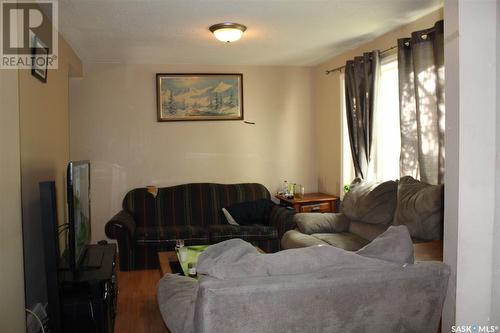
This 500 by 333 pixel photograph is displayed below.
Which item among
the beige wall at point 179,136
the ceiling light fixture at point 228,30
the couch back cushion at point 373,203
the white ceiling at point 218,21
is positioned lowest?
the couch back cushion at point 373,203

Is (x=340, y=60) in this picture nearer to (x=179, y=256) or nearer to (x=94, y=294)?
(x=179, y=256)

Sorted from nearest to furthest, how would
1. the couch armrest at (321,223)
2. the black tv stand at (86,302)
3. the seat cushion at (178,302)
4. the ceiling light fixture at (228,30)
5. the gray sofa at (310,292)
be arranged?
1. the gray sofa at (310,292)
2. the seat cushion at (178,302)
3. the black tv stand at (86,302)
4. the ceiling light fixture at (228,30)
5. the couch armrest at (321,223)

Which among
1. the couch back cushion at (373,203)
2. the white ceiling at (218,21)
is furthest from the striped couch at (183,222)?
the white ceiling at (218,21)

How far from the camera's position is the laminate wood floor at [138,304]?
3402 mm

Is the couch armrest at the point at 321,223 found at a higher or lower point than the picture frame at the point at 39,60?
lower

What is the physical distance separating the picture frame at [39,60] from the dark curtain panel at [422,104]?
9.84ft

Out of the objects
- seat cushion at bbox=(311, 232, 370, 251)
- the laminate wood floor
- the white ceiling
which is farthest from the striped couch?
the white ceiling

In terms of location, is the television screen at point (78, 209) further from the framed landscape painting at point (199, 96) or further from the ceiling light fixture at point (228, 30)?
the framed landscape painting at point (199, 96)

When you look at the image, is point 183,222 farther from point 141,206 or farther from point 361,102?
point 361,102

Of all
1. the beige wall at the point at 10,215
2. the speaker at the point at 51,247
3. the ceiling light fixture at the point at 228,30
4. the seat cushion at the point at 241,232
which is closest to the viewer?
the beige wall at the point at 10,215

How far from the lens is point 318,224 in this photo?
449cm

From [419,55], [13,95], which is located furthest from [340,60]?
[13,95]

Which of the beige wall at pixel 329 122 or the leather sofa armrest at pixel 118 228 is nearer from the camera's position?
the leather sofa armrest at pixel 118 228

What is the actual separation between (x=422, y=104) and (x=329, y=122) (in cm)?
204
